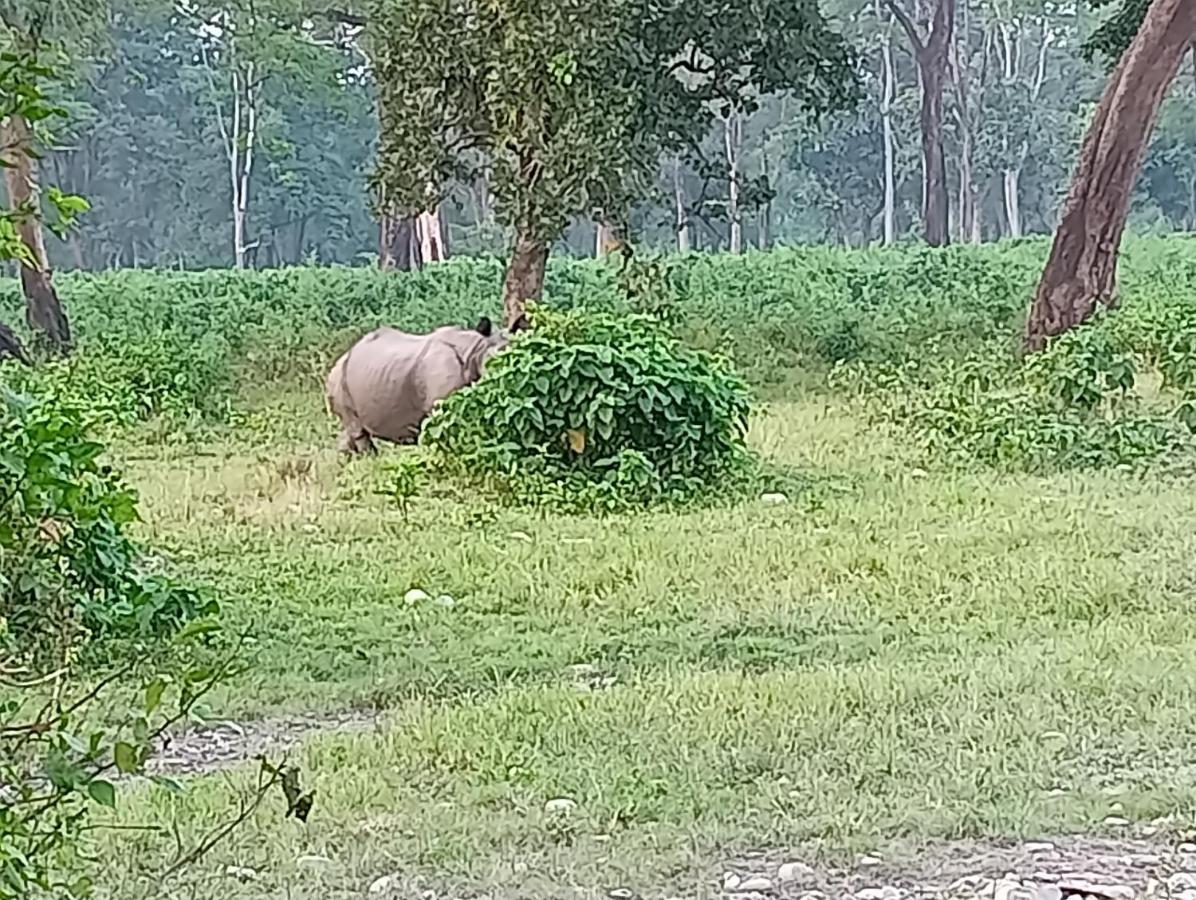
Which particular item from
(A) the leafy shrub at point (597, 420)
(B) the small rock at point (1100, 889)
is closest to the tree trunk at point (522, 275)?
(A) the leafy shrub at point (597, 420)

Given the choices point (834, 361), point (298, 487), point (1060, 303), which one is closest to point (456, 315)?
point (834, 361)

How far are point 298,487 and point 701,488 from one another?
2.34 metres

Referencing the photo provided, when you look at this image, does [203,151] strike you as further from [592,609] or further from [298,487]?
[592,609]

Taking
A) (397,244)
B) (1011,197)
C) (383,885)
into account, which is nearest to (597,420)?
(383,885)

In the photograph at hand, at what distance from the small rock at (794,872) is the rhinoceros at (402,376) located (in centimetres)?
758

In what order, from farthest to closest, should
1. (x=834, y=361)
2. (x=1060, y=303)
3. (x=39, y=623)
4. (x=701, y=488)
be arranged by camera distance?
(x=834, y=361) < (x=1060, y=303) < (x=701, y=488) < (x=39, y=623)

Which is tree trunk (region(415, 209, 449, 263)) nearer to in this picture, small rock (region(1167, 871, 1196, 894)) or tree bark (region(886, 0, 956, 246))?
tree bark (region(886, 0, 956, 246))

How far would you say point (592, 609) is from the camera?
22.5 feet

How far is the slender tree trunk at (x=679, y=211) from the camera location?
52.0 feet

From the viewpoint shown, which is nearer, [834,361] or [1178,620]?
[1178,620]

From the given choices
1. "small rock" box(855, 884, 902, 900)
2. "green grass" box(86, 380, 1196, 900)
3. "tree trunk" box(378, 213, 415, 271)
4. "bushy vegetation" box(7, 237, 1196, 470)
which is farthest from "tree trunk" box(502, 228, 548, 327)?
"tree trunk" box(378, 213, 415, 271)

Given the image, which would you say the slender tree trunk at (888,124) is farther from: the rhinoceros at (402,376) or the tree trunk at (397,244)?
the rhinoceros at (402,376)

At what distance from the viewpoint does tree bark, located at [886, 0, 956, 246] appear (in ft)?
102

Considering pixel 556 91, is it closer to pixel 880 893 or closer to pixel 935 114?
pixel 880 893
